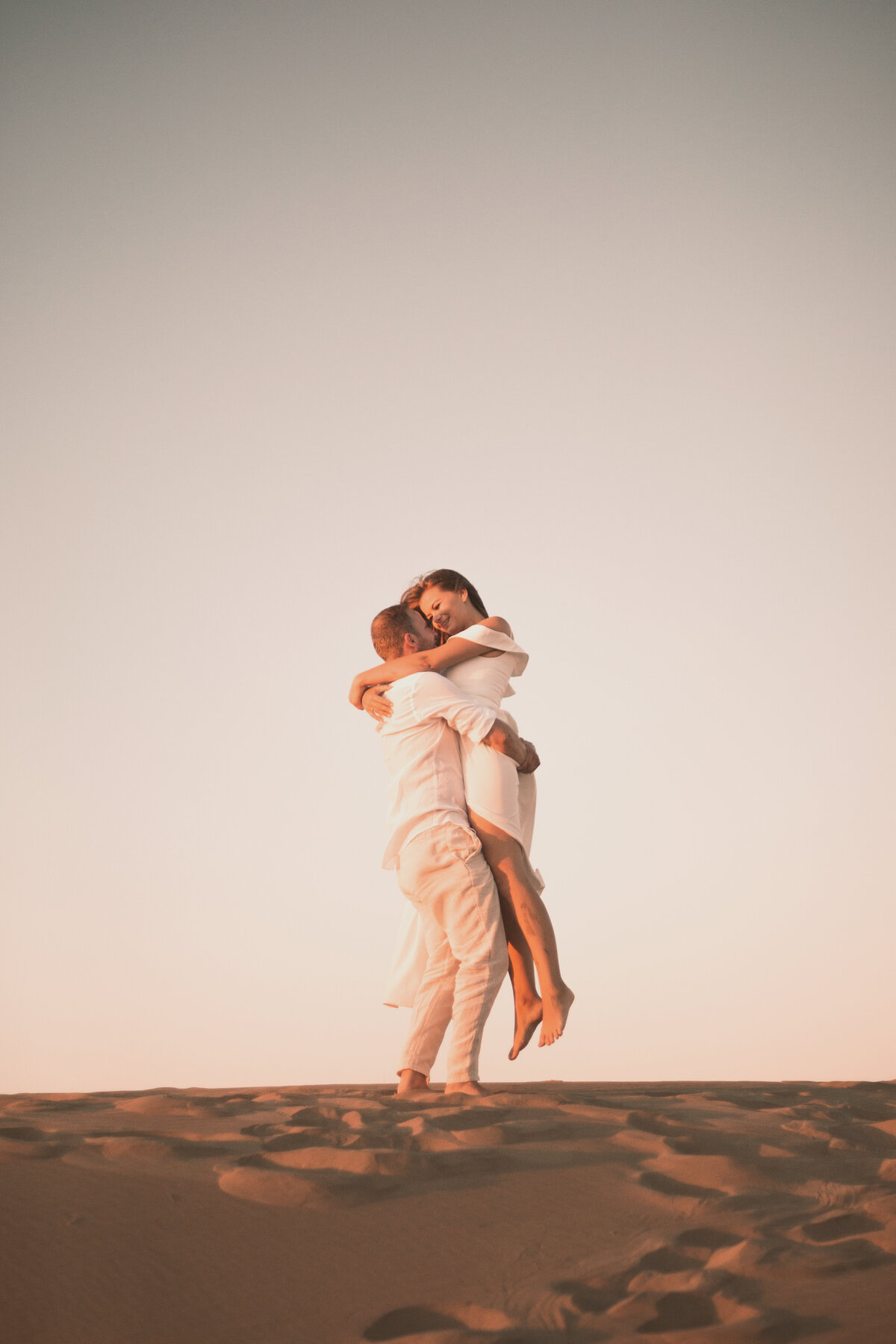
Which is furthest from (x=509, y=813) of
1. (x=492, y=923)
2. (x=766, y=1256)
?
(x=766, y=1256)

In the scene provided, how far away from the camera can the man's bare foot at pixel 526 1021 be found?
3.82 metres

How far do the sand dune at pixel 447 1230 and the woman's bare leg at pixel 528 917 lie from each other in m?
1.13

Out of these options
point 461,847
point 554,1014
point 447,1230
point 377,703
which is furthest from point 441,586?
point 447,1230

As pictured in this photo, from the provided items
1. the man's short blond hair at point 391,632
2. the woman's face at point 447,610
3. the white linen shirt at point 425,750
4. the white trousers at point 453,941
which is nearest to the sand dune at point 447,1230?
the white trousers at point 453,941

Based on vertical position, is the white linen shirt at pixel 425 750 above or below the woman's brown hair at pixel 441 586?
below

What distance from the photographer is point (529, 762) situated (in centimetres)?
429

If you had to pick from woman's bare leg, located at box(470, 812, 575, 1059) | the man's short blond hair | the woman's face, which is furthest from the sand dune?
the woman's face

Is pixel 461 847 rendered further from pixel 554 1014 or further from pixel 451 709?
pixel 554 1014

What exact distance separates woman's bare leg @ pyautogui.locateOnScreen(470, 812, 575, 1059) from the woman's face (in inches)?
44.1

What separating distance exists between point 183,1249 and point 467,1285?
0.49m

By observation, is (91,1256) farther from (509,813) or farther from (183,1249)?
(509,813)

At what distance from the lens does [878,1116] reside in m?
3.06

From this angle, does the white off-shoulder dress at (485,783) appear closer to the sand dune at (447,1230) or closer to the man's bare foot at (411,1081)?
the man's bare foot at (411,1081)

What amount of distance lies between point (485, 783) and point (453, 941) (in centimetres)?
66
